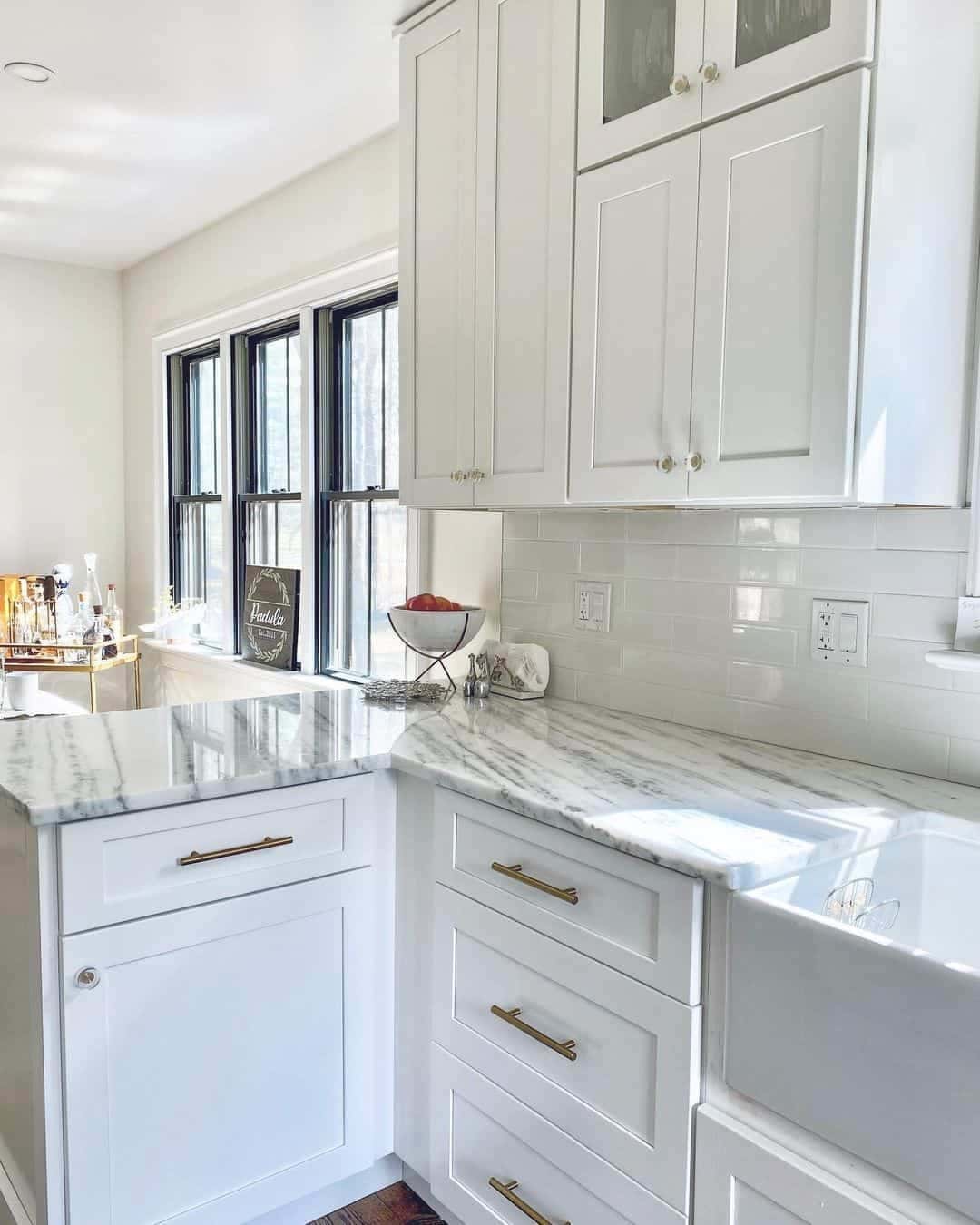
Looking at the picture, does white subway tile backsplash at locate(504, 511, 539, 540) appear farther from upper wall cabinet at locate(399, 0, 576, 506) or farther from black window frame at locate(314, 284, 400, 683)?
black window frame at locate(314, 284, 400, 683)

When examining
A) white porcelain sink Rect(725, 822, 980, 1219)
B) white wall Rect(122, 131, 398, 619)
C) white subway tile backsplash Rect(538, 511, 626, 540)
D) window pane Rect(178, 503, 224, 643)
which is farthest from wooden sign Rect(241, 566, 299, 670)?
white porcelain sink Rect(725, 822, 980, 1219)

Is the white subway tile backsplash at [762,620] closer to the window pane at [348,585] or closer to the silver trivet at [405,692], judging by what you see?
the silver trivet at [405,692]

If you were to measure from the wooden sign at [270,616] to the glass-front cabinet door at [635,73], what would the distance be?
2.17 meters

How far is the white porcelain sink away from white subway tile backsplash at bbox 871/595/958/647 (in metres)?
0.38

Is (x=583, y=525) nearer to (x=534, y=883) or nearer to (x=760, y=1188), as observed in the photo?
(x=534, y=883)

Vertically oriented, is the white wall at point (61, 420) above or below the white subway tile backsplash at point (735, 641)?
above

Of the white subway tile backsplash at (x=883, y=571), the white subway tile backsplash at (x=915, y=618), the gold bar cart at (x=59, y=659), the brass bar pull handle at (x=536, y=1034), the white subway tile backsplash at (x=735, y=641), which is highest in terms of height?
the white subway tile backsplash at (x=883, y=571)

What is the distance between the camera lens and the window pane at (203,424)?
4.34 metres

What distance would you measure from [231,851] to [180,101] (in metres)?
2.20

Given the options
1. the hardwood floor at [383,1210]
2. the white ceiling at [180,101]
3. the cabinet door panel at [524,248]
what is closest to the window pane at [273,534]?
the white ceiling at [180,101]

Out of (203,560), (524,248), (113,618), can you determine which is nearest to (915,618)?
(524,248)

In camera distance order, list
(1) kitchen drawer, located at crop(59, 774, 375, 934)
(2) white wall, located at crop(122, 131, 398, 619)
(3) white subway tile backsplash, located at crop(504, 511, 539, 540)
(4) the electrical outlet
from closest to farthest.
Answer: (1) kitchen drawer, located at crop(59, 774, 375, 934) < (4) the electrical outlet < (3) white subway tile backsplash, located at crop(504, 511, 539, 540) < (2) white wall, located at crop(122, 131, 398, 619)

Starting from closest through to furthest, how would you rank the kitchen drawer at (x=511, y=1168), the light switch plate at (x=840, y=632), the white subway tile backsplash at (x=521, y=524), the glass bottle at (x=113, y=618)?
the kitchen drawer at (x=511, y=1168) < the light switch plate at (x=840, y=632) < the white subway tile backsplash at (x=521, y=524) < the glass bottle at (x=113, y=618)

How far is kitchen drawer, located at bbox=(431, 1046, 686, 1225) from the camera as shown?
1.34 m
